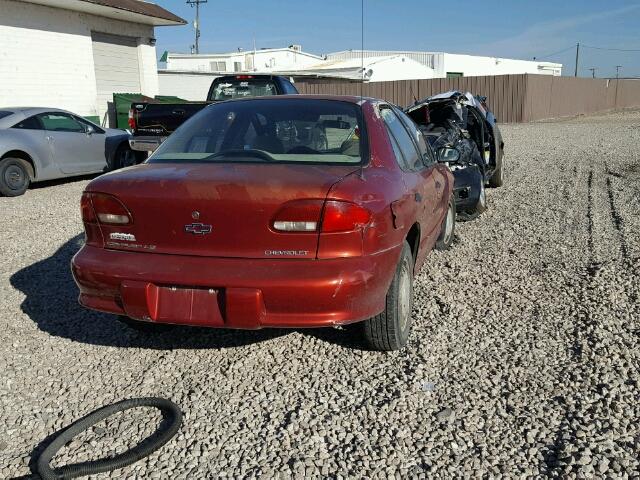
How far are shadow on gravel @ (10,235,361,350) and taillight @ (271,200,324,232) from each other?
1132mm

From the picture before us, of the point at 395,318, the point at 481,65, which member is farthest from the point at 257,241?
the point at 481,65

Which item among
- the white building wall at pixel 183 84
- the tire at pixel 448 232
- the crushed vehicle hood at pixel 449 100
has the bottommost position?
the tire at pixel 448 232

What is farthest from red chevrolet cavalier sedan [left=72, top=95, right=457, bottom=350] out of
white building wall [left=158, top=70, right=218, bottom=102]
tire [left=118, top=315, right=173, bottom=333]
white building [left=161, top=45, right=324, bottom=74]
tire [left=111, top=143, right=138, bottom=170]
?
white building [left=161, top=45, right=324, bottom=74]

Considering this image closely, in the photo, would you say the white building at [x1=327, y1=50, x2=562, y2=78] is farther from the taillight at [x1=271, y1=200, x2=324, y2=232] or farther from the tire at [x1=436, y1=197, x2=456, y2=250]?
the taillight at [x1=271, y1=200, x2=324, y2=232]

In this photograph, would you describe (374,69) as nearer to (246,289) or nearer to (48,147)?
(48,147)

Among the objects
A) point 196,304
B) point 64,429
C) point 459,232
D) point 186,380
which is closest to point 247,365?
point 186,380

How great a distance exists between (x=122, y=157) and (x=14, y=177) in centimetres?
250

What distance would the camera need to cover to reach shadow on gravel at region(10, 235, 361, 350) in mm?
3961

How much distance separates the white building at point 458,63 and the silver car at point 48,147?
4299 cm

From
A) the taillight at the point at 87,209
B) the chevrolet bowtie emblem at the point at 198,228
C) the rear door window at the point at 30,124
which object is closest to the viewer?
the chevrolet bowtie emblem at the point at 198,228

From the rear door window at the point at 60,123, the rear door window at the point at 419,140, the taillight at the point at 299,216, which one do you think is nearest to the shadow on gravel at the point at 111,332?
the taillight at the point at 299,216

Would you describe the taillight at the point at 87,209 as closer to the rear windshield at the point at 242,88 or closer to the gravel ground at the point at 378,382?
the gravel ground at the point at 378,382

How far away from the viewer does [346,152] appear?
144 inches

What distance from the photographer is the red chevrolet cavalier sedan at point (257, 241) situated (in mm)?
3057
